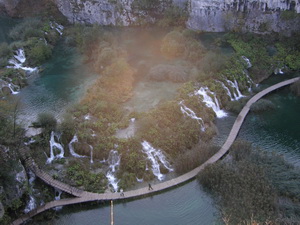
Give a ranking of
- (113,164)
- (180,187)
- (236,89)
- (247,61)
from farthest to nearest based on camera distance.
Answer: (247,61) < (236,89) < (113,164) < (180,187)

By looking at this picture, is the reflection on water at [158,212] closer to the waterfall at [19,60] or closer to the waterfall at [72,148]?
the waterfall at [72,148]

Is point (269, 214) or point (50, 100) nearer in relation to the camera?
point (269, 214)

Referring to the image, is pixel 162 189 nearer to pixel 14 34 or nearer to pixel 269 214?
pixel 269 214

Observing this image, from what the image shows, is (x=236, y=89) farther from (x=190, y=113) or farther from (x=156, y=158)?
(x=156, y=158)

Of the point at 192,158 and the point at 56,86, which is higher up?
the point at 56,86

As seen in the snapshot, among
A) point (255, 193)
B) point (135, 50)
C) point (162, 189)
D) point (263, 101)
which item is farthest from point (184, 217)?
point (135, 50)

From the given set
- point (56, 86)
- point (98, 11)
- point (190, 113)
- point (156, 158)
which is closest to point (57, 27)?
point (98, 11)

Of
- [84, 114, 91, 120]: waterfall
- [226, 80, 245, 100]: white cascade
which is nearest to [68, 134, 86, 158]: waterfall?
[84, 114, 91, 120]: waterfall
